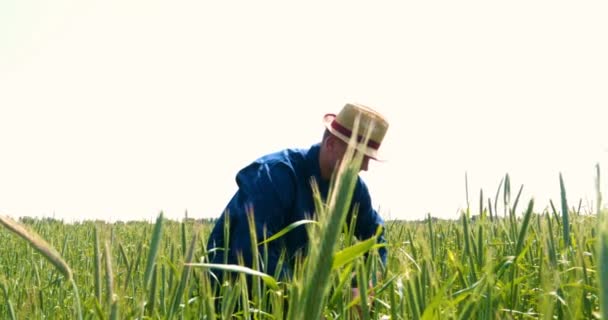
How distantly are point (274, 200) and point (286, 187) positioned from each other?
0.35 feet

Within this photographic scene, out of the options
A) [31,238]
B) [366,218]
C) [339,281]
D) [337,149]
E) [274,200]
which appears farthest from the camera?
[366,218]

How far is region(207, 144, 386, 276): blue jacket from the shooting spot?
9.89 feet

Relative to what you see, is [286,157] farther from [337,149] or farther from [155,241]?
[155,241]

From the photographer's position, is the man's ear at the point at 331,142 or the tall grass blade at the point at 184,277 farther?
the man's ear at the point at 331,142

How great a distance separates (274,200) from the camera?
318cm

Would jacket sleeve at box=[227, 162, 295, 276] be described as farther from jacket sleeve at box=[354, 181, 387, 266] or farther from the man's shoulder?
jacket sleeve at box=[354, 181, 387, 266]

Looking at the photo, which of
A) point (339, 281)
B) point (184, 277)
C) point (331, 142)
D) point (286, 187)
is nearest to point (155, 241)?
point (184, 277)

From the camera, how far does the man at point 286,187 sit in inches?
121

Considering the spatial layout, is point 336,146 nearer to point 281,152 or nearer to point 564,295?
point 281,152

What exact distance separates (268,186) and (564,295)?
197 cm

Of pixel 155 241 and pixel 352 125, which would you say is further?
pixel 352 125

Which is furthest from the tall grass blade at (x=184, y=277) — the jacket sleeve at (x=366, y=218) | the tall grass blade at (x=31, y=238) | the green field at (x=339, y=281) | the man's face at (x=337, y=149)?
the jacket sleeve at (x=366, y=218)

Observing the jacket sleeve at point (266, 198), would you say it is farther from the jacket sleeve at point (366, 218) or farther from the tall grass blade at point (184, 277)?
the tall grass blade at point (184, 277)

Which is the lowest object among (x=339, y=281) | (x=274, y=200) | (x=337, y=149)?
(x=339, y=281)
